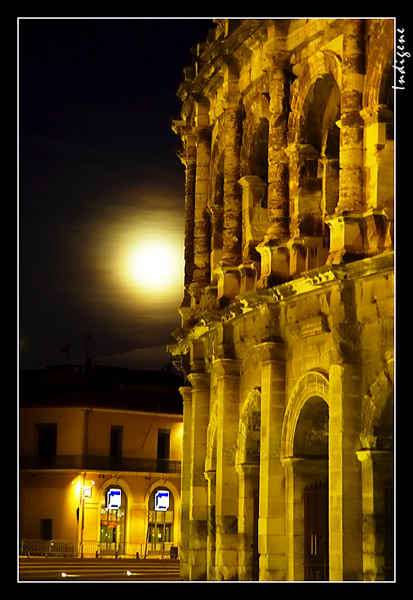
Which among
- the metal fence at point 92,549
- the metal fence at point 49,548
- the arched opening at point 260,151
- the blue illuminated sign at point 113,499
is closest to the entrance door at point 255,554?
the arched opening at point 260,151

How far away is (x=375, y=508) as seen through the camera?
2134 cm

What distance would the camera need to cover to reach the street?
30656mm

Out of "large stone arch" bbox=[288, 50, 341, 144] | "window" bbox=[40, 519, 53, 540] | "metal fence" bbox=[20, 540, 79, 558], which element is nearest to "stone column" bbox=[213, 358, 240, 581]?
"large stone arch" bbox=[288, 50, 341, 144]

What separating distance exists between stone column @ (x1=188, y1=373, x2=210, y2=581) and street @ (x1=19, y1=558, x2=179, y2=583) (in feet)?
5.27

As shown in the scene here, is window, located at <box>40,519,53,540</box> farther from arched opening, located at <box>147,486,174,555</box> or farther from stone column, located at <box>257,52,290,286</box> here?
stone column, located at <box>257,52,290,286</box>

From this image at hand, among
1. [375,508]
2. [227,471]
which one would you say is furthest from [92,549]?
[375,508]

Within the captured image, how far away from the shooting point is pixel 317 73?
964 inches

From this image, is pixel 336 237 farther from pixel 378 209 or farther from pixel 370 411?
pixel 370 411

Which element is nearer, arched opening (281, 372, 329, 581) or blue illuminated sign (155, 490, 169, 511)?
arched opening (281, 372, 329, 581)

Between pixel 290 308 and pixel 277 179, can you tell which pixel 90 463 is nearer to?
pixel 277 179

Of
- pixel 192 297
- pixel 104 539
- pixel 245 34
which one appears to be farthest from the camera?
pixel 104 539

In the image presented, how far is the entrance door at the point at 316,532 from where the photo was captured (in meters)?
23.6

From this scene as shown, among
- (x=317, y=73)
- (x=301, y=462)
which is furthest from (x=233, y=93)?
(x=301, y=462)

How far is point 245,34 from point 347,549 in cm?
1032
